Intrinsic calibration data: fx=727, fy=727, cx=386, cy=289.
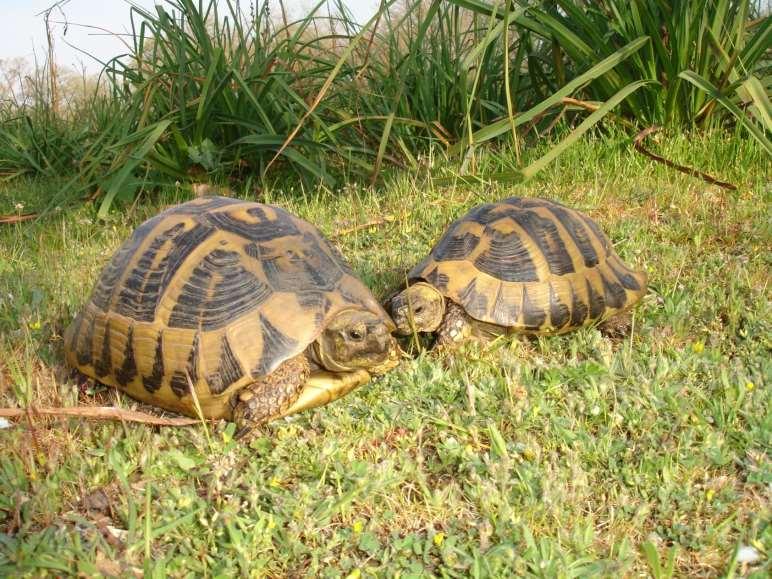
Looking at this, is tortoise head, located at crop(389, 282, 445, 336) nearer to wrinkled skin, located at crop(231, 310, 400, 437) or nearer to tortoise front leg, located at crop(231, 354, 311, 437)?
wrinkled skin, located at crop(231, 310, 400, 437)

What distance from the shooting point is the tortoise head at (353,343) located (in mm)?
2662

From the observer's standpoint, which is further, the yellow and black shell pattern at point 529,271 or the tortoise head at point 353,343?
the yellow and black shell pattern at point 529,271

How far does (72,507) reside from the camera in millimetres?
2271

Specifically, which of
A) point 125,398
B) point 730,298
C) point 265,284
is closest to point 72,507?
point 125,398

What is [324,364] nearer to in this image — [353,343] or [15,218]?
[353,343]

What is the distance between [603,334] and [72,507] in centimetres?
233

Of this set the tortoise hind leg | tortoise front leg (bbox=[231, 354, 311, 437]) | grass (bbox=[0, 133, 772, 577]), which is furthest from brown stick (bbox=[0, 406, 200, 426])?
the tortoise hind leg

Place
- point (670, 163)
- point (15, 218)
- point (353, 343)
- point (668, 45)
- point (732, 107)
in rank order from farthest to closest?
point (15, 218)
point (668, 45)
point (670, 163)
point (732, 107)
point (353, 343)

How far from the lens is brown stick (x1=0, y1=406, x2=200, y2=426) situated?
2490 mm

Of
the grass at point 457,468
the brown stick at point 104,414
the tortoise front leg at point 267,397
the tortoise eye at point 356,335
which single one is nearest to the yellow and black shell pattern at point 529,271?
the grass at point 457,468

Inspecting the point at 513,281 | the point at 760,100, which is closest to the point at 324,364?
the point at 513,281

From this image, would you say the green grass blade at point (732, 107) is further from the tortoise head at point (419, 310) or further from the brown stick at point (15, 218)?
the brown stick at point (15, 218)

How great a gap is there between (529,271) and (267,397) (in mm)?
1312

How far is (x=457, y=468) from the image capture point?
240 centimetres
